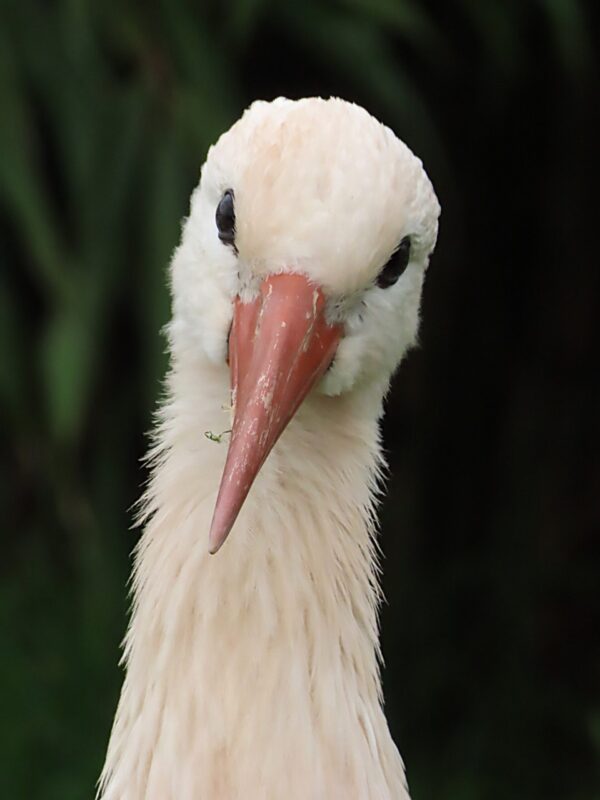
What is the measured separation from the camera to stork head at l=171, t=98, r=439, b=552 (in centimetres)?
99

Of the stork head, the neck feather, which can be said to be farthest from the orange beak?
the neck feather

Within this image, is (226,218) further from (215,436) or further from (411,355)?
(411,355)

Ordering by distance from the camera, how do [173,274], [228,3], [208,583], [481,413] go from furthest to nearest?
[481,413] → [228,3] → [173,274] → [208,583]

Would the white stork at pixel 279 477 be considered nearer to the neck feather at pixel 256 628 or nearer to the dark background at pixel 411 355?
the neck feather at pixel 256 628

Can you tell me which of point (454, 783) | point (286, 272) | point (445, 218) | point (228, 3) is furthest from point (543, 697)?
point (286, 272)

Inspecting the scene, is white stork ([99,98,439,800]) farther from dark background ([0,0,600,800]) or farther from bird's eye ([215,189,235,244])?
dark background ([0,0,600,800])

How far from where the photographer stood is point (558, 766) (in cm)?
240

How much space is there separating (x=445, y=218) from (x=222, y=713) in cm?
143

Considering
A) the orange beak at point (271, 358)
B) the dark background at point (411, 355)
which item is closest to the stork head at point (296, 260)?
the orange beak at point (271, 358)

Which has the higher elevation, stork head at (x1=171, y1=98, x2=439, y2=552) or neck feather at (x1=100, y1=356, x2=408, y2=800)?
stork head at (x1=171, y1=98, x2=439, y2=552)

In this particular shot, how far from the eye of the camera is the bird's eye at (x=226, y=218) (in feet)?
3.55

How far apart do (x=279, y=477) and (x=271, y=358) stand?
0.18 m

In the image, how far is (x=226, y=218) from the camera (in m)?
1.09

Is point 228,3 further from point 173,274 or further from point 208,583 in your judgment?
point 208,583
